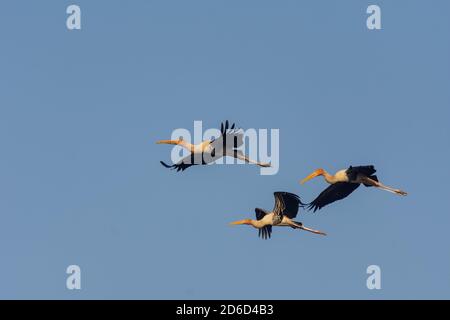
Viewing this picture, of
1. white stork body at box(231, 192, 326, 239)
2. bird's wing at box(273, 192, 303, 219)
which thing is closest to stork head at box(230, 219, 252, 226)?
white stork body at box(231, 192, 326, 239)

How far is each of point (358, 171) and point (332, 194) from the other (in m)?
1.74

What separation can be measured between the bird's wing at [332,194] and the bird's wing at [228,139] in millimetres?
3825

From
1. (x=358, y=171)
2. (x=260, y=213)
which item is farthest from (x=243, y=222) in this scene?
(x=358, y=171)

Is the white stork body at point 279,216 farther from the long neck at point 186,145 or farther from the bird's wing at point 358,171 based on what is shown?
the long neck at point 186,145

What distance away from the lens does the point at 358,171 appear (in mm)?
51531

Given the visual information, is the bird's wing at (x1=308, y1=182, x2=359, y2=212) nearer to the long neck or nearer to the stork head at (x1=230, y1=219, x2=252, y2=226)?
the stork head at (x1=230, y1=219, x2=252, y2=226)

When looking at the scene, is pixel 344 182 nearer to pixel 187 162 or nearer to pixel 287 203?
pixel 287 203
